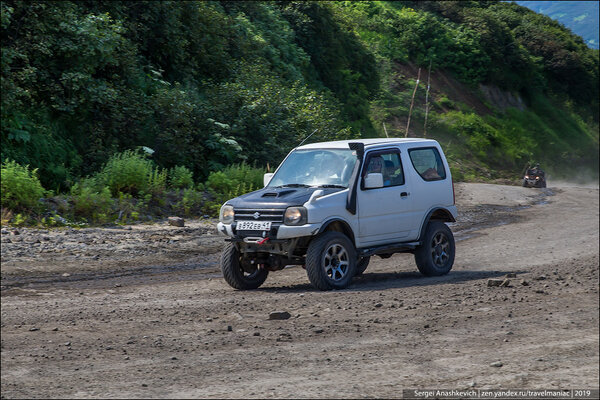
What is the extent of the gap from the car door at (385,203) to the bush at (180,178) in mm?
8074

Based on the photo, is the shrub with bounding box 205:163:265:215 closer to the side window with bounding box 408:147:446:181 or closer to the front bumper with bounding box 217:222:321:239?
the side window with bounding box 408:147:446:181

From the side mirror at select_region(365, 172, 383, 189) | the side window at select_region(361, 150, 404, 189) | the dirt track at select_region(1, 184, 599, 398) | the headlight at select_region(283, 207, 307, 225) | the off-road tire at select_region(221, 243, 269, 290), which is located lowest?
the dirt track at select_region(1, 184, 599, 398)

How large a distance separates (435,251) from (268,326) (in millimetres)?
4760

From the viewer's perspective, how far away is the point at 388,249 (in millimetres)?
11188

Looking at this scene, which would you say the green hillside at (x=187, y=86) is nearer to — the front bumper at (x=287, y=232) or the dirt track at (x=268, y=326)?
the dirt track at (x=268, y=326)

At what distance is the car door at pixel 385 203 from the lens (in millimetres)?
10805

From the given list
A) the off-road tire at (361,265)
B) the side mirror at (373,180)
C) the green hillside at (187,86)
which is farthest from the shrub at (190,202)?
the side mirror at (373,180)

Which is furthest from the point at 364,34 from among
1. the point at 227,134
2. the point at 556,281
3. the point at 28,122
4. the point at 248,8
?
the point at 556,281

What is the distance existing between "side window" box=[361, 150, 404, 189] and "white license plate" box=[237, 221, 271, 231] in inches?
68.0

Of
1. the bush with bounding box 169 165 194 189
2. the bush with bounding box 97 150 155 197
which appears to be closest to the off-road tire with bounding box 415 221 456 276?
the bush with bounding box 97 150 155 197

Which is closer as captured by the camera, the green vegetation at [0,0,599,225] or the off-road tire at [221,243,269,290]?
the off-road tire at [221,243,269,290]

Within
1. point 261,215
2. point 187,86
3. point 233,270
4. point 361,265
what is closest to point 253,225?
point 261,215

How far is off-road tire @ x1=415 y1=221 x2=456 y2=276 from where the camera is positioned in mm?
11758

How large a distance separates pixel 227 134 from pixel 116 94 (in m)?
3.59
